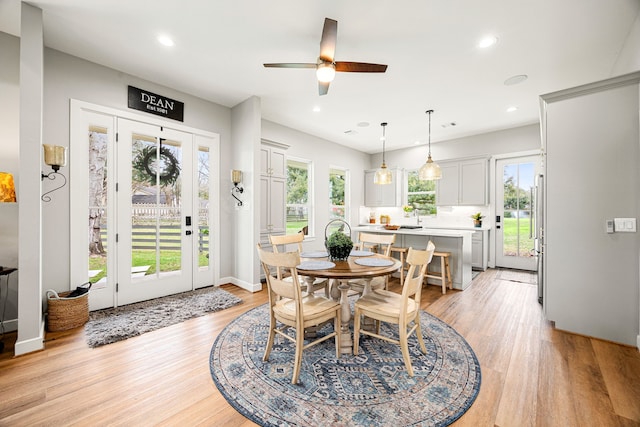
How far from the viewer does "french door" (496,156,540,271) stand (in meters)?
5.34

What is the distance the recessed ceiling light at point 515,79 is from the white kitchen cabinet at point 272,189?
3.49 m

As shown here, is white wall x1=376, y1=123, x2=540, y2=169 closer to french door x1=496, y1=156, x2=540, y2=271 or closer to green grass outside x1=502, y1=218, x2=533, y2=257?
french door x1=496, y1=156, x2=540, y2=271

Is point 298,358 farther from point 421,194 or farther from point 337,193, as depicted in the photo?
point 421,194

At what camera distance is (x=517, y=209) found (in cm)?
547

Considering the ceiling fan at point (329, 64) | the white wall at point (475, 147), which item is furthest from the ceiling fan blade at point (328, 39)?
the white wall at point (475, 147)

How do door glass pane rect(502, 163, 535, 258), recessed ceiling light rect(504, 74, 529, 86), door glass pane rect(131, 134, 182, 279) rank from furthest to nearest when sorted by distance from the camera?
door glass pane rect(502, 163, 535, 258), door glass pane rect(131, 134, 182, 279), recessed ceiling light rect(504, 74, 529, 86)

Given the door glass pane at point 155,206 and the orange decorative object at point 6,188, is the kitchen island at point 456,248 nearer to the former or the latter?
the door glass pane at point 155,206

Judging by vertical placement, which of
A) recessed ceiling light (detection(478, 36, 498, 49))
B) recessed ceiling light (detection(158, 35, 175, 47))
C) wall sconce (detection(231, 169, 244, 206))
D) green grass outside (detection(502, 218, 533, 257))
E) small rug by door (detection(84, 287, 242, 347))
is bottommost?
small rug by door (detection(84, 287, 242, 347))

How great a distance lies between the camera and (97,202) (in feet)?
10.4

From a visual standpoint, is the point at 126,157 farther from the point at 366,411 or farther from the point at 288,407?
the point at 366,411

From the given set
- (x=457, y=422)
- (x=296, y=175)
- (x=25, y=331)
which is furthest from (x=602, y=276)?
(x=25, y=331)

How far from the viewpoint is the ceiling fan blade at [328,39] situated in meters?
2.04

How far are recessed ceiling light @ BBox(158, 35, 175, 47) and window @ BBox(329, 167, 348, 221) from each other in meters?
4.29

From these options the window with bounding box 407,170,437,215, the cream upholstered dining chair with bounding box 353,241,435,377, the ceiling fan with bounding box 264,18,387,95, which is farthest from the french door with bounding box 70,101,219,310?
the window with bounding box 407,170,437,215
